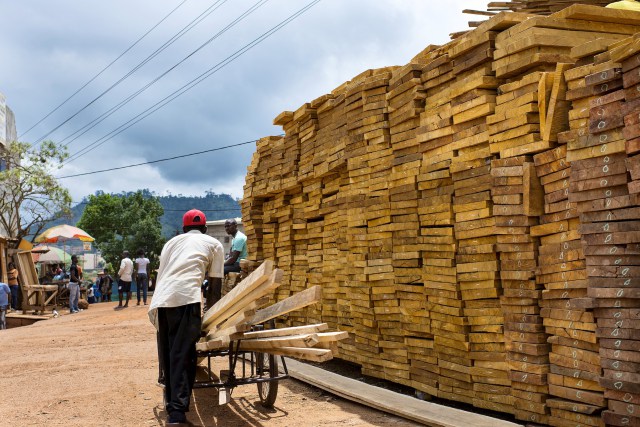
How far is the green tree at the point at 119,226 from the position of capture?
188 ft

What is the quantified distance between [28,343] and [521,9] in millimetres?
11872

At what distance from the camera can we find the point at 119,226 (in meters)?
57.9

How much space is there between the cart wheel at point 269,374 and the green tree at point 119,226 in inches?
1974

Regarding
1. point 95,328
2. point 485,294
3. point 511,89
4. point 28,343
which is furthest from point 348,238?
point 95,328

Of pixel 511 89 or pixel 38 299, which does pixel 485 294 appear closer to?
pixel 511 89

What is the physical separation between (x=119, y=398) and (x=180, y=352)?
231 centimetres

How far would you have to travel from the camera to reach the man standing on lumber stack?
18.1 feet

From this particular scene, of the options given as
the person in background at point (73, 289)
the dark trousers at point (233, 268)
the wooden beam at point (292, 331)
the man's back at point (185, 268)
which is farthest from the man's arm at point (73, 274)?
the wooden beam at point (292, 331)

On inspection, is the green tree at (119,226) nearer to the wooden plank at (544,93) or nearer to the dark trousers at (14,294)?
the dark trousers at (14,294)

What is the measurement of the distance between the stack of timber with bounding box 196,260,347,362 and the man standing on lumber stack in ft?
0.67

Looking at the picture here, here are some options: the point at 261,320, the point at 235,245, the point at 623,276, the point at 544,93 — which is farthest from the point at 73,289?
the point at 623,276

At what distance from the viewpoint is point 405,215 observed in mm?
7633

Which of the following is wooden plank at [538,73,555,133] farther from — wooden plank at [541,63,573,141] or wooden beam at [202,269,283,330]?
wooden beam at [202,269,283,330]

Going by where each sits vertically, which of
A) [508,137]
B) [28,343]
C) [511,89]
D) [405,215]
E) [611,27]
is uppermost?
[611,27]
